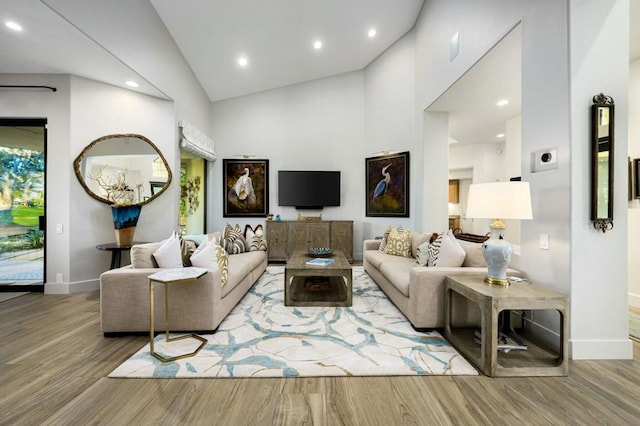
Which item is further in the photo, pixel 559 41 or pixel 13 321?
pixel 13 321

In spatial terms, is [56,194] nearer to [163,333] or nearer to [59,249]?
[59,249]

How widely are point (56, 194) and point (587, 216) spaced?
5914mm

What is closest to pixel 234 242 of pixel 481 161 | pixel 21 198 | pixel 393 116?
pixel 21 198

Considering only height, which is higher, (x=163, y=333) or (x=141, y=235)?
(x=141, y=235)

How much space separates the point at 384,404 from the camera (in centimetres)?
159

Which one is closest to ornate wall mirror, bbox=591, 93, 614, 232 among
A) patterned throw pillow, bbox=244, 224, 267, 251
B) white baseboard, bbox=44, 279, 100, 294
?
patterned throw pillow, bbox=244, 224, 267, 251

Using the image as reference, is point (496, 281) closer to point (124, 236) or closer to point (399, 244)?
point (399, 244)

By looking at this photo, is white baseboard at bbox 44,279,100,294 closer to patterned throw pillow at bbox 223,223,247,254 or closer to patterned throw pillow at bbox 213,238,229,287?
patterned throw pillow at bbox 223,223,247,254

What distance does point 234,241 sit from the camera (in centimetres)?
440

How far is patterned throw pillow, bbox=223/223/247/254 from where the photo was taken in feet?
→ 14.2

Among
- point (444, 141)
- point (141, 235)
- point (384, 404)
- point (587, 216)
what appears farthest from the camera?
point (444, 141)

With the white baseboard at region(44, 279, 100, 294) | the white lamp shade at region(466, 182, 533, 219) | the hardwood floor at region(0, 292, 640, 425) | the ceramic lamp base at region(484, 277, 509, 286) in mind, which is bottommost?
the hardwood floor at region(0, 292, 640, 425)

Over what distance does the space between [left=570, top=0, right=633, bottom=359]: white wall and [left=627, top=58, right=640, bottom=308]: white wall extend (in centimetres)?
176

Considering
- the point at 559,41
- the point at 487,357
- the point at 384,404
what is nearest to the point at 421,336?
the point at 487,357
